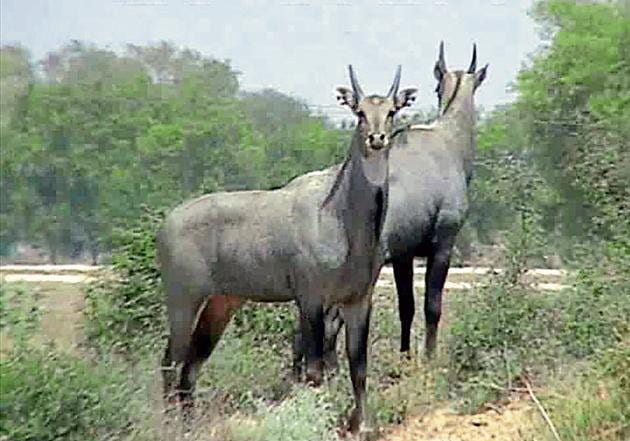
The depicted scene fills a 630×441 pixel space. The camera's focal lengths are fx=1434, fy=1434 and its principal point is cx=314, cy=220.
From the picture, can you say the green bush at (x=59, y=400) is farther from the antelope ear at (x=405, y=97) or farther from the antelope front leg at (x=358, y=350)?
the antelope ear at (x=405, y=97)

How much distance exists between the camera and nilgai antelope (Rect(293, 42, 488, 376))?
9.18 meters

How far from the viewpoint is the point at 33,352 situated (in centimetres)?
576

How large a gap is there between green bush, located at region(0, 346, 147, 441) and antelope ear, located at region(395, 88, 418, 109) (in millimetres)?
2265

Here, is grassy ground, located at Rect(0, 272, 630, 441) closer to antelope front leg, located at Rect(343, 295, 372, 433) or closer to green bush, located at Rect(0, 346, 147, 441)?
green bush, located at Rect(0, 346, 147, 441)

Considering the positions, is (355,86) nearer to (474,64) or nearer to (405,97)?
(405,97)

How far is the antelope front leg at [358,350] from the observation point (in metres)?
7.83

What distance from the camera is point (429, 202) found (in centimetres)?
931

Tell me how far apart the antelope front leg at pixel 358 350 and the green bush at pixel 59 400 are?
173cm

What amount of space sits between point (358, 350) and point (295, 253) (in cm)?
64

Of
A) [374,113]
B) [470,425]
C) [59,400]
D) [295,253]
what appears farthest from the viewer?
[470,425]

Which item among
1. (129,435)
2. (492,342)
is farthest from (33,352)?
(492,342)

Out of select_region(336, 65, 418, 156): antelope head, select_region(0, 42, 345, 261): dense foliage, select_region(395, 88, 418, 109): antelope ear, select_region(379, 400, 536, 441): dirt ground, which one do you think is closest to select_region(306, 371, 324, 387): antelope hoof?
select_region(379, 400, 536, 441): dirt ground

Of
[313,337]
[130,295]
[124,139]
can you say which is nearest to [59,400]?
[313,337]

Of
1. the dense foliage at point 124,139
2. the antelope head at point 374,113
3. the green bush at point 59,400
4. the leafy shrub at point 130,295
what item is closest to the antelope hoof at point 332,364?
the leafy shrub at point 130,295
